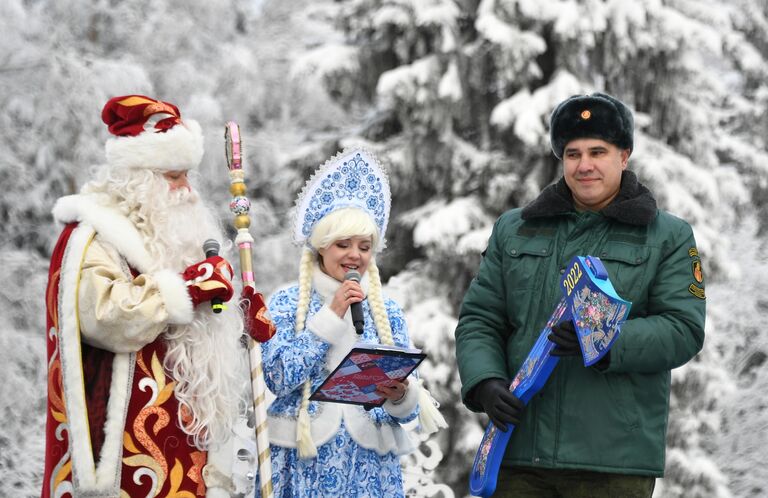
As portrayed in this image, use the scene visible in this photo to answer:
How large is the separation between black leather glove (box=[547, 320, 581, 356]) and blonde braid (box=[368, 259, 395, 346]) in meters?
0.84

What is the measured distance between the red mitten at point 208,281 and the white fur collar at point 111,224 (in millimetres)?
152

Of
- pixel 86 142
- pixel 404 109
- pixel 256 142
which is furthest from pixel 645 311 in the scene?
pixel 256 142

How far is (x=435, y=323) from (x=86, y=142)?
3.61 metres

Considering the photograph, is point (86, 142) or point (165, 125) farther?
point (86, 142)

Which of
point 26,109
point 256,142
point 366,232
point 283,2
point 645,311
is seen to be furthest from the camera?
point 283,2

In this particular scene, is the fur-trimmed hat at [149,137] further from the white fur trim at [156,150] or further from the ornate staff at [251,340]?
the ornate staff at [251,340]

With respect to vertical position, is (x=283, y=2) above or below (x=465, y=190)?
above

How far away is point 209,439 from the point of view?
132 inches

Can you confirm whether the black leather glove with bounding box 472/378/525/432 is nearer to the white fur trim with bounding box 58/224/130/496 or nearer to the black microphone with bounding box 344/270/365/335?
the black microphone with bounding box 344/270/365/335

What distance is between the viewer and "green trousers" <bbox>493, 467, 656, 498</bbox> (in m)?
3.09

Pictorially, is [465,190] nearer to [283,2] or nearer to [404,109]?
[404,109]

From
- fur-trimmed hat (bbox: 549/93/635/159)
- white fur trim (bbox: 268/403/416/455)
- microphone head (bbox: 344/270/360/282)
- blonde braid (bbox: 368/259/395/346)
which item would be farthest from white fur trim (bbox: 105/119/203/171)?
fur-trimmed hat (bbox: 549/93/635/159)

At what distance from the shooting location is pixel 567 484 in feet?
10.4

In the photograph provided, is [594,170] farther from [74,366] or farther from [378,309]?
[74,366]
